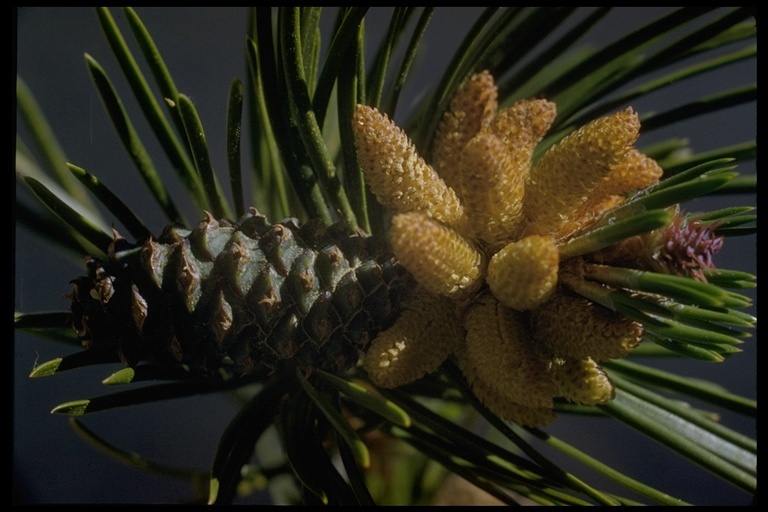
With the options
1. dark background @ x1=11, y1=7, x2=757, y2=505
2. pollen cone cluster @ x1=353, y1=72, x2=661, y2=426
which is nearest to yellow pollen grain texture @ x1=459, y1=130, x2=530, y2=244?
pollen cone cluster @ x1=353, y1=72, x2=661, y2=426

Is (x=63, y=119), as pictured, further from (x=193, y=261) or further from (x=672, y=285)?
(x=672, y=285)

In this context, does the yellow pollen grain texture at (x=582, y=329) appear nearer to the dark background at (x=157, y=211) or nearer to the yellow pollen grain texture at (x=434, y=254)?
the yellow pollen grain texture at (x=434, y=254)

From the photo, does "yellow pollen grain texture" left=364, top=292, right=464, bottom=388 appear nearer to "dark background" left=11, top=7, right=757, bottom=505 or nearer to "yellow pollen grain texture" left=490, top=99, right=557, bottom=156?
"yellow pollen grain texture" left=490, top=99, right=557, bottom=156

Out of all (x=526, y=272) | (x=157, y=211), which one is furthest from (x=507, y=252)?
(x=157, y=211)

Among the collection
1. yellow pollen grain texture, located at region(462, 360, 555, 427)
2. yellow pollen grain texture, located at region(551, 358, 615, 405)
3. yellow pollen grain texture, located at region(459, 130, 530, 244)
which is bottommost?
yellow pollen grain texture, located at region(462, 360, 555, 427)

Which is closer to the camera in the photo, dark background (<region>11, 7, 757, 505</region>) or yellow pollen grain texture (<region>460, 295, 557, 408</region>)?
yellow pollen grain texture (<region>460, 295, 557, 408</region>)

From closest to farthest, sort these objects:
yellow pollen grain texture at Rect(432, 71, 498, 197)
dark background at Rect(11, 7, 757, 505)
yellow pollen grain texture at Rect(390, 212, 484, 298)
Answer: yellow pollen grain texture at Rect(390, 212, 484, 298)
yellow pollen grain texture at Rect(432, 71, 498, 197)
dark background at Rect(11, 7, 757, 505)
